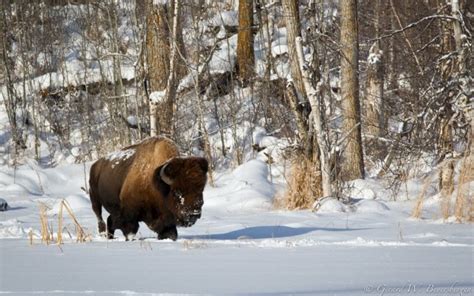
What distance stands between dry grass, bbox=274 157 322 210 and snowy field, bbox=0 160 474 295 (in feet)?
3.63

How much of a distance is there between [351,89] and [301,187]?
3606 mm

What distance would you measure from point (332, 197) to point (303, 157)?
98cm

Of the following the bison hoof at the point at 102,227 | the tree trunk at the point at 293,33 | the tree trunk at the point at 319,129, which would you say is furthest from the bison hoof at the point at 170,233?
the tree trunk at the point at 293,33

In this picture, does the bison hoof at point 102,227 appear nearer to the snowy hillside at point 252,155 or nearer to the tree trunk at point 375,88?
the snowy hillside at point 252,155

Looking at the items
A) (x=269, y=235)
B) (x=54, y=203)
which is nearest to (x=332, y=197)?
(x=269, y=235)

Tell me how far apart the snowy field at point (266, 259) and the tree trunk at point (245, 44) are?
454 inches

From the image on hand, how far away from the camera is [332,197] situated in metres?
11.7

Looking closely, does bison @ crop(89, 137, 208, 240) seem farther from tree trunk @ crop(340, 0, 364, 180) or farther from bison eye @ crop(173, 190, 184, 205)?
tree trunk @ crop(340, 0, 364, 180)

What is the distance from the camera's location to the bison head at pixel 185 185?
25.3 feet

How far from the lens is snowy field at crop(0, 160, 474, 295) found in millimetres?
4109

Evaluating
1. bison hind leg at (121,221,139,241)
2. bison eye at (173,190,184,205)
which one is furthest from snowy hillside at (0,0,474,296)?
bison eye at (173,190,184,205)

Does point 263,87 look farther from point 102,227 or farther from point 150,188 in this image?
point 150,188

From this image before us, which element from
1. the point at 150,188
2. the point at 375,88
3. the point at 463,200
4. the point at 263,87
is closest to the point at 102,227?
the point at 150,188

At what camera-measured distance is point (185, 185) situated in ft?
25.5
